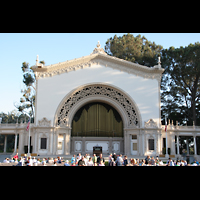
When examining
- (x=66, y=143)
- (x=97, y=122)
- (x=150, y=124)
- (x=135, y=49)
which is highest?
(x=135, y=49)

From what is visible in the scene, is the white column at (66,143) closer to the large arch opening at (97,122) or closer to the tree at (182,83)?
the large arch opening at (97,122)

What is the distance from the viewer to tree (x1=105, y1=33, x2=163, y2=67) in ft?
139

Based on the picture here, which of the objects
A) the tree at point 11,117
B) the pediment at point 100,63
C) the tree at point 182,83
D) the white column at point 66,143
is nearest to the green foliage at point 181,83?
the tree at point 182,83

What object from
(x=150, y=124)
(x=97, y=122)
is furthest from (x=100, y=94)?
(x=150, y=124)

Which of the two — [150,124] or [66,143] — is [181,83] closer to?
[150,124]

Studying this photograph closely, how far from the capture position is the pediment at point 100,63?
27.9 meters

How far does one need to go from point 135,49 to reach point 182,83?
12.0 meters

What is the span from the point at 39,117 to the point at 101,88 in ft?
25.6

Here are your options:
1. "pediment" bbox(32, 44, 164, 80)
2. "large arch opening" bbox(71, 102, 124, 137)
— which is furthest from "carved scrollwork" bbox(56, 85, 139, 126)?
"pediment" bbox(32, 44, 164, 80)

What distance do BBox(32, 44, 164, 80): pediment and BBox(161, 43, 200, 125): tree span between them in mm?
9443

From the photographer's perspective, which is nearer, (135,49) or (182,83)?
(182,83)

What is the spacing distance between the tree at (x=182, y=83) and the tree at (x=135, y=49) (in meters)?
3.76

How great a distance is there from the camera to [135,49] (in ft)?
148
